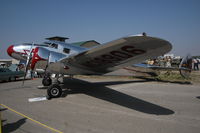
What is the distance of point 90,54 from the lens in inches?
189

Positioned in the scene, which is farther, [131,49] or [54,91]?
[54,91]

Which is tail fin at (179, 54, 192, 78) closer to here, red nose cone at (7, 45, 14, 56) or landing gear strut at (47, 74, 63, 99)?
landing gear strut at (47, 74, 63, 99)

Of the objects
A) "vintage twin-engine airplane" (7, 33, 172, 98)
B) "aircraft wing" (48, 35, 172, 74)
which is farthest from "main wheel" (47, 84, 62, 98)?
"aircraft wing" (48, 35, 172, 74)

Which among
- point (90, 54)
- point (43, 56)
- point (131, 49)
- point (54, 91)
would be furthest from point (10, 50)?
point (131, 49)

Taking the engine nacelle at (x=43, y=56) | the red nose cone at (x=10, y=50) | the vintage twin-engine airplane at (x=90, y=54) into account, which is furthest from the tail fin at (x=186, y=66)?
the red nose cone at (x=10, y=50)

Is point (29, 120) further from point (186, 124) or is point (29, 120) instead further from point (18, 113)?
point (186, 124)

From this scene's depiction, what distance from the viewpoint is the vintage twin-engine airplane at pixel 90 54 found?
12.2ft

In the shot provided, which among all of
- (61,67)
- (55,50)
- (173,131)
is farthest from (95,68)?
(173,131)

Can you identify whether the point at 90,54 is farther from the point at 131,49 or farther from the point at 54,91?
the point at 54,91

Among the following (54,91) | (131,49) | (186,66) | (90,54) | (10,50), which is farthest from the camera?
(186,66)

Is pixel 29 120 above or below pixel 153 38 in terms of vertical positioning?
below

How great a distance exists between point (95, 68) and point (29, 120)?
382 cm

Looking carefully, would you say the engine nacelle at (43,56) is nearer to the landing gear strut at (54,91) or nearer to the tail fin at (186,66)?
the landing gear strut at (54,91)

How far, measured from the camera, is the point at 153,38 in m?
3.29
